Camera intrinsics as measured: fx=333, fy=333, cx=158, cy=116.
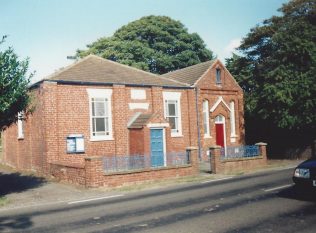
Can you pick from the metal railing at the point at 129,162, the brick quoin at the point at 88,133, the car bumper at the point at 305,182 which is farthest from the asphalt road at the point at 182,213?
the brick quoin at the point at 88,133

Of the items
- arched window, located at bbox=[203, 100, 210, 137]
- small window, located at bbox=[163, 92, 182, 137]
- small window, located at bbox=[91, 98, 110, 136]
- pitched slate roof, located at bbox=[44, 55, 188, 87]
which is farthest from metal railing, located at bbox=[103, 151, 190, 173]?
arched window, located at bbox=[203, 100, 210, 137]


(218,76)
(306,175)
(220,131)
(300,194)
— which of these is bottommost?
(300,194)

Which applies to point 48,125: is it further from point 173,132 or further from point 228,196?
point 228,196

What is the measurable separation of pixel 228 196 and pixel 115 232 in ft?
16.3

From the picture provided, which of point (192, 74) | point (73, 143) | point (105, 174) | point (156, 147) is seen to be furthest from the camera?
point (192, 74)

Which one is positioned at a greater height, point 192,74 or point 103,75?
point 192,74

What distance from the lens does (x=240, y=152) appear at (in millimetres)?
20156

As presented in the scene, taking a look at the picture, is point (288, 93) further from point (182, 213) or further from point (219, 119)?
point (182, 213)

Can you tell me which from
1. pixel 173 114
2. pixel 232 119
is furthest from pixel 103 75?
pixel 232 119

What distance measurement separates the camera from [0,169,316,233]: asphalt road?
24.7ft

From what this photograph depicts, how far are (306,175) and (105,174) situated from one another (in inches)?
324

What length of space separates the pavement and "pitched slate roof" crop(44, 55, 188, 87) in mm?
5802

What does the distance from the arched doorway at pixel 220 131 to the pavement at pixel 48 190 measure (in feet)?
25.1

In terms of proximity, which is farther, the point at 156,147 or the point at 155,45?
the point at 155,45
